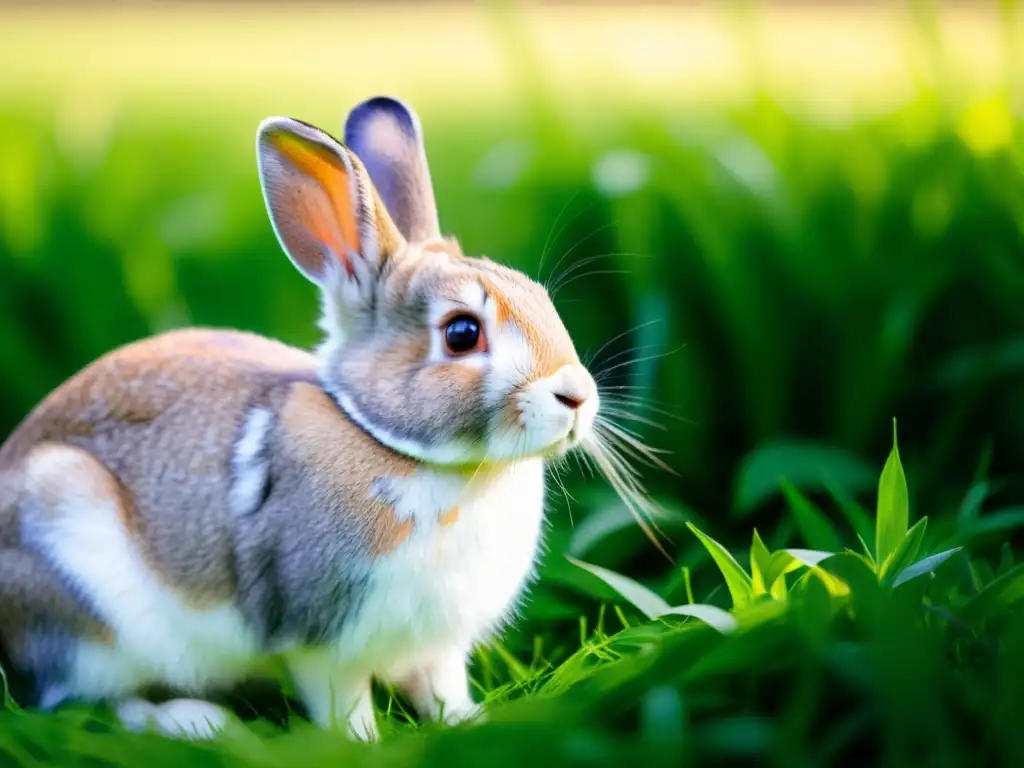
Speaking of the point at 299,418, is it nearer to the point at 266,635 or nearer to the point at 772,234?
the point at 266,635

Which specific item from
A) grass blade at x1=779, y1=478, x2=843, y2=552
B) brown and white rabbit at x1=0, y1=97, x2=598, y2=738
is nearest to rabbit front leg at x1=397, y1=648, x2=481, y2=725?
brown and white rabbit at x1=0, y1=97, x2=598, y2=738

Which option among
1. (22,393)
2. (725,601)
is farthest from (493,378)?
(22,393)

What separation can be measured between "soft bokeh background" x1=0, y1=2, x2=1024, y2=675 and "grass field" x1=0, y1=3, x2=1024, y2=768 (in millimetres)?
12

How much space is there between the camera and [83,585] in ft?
8.24

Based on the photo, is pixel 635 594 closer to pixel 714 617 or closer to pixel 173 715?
pixel 714 617

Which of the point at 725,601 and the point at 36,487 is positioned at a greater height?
the point at 36,487

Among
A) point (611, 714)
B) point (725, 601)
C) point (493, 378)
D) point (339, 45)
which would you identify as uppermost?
point (339, 45)

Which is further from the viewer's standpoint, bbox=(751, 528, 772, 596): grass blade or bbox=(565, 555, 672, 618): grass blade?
bbox=(565, 555, 672, 618): grass blade

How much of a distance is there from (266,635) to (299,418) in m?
0.48

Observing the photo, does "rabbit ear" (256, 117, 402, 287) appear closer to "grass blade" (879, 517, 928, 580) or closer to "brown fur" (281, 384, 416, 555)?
"brown fur" (281, 384, 416, 555)

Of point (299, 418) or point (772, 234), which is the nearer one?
point (299, 418)

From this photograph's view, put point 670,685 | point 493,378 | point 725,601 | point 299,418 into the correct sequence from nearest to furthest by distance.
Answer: point 670,685 < point 493,378 < point 299,418 < point 725,601

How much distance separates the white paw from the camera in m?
2.50

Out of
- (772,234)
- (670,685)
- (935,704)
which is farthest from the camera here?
(772,234)
